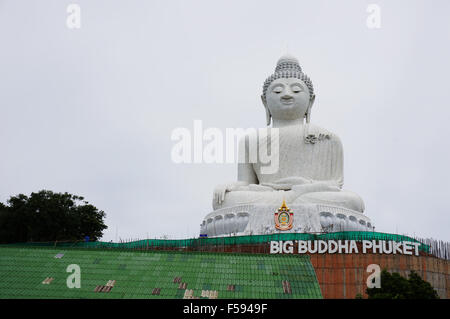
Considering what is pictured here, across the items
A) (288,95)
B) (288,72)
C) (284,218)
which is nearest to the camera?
(284,218)

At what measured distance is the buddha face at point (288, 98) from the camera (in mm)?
22688

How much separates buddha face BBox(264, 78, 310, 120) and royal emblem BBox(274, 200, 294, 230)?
537 centimetres

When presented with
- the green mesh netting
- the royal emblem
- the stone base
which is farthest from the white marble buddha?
the green mesh netting

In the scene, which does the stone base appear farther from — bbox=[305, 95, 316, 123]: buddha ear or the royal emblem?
bbox=[305, 95, 316, 123]: buddha ear

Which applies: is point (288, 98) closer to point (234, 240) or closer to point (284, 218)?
point (284, 218)

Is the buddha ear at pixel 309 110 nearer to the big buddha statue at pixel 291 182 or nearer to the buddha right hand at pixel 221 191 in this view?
the big buddha statue at pixel 291 182

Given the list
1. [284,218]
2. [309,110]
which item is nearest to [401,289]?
[284,218]

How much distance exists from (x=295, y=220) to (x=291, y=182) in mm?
2477

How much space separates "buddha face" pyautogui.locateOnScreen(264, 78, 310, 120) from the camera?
22.7m

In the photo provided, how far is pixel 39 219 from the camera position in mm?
24141

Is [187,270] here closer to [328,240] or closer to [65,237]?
[328,240]

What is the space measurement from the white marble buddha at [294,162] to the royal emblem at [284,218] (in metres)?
1.07

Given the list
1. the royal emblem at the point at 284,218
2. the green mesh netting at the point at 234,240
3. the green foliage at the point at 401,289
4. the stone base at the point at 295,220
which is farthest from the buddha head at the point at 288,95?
the green foliage at the point at 401,289
